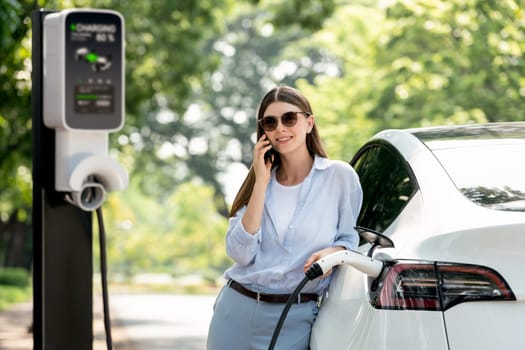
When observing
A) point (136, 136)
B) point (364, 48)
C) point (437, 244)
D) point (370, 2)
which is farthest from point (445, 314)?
point (136, 136)

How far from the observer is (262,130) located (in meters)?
4.54

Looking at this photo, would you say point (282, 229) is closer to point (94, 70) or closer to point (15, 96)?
point (94, 70)

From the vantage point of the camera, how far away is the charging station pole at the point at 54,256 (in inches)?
211

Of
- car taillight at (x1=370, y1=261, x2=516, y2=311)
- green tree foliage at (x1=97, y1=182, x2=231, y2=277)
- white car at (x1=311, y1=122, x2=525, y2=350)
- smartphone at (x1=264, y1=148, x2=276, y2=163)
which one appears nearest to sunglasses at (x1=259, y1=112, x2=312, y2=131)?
smartphone at (x1=264, y1=148, x2=276, y2=163)

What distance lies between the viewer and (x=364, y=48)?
26.9 m

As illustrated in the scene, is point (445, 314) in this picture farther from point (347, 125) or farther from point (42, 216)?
point (347, 125)

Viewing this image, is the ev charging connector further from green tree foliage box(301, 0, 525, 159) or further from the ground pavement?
green tree foliage box(301, 0, 525, 159)

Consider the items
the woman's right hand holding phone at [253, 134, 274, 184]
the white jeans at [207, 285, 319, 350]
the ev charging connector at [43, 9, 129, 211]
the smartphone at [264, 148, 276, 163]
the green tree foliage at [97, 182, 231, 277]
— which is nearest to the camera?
the white jeans at [207, 285, 319, 350]

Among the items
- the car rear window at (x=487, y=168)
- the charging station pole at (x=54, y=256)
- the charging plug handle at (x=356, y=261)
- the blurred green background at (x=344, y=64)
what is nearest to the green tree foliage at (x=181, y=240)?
the blurred green background at (x=344, y=64)

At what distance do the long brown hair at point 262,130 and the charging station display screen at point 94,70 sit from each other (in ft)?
3.82

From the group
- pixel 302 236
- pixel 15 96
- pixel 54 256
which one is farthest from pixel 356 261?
pixel 15 96

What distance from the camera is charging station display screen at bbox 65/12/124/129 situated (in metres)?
5.36

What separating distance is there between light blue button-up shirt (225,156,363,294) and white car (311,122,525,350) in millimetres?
123

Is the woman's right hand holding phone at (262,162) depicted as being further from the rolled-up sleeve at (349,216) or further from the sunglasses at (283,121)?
the rolled-up sleeve at (349,216)
